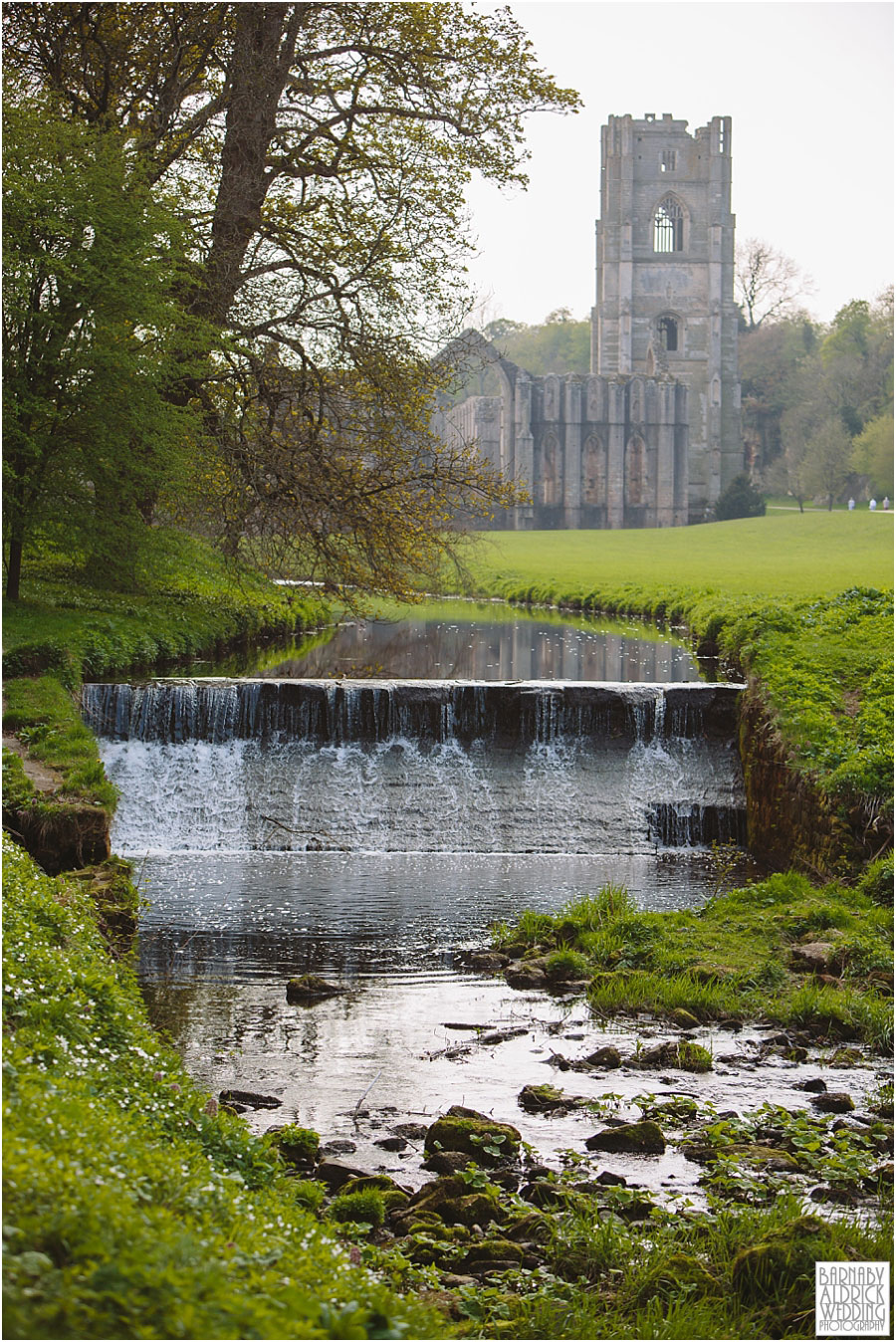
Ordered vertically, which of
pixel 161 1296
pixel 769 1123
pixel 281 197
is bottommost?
pixel 769 1123

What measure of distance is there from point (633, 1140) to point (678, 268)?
82107mm

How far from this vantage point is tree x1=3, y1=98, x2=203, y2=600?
48.2 feet

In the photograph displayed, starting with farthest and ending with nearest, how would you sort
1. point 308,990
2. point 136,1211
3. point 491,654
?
point 491,654, point 308,990, point 136,1211

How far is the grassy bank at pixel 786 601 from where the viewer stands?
11.4m

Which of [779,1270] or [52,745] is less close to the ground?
[52,745]

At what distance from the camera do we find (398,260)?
17.2 m

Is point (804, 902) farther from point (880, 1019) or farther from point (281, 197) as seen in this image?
point (281, 197)

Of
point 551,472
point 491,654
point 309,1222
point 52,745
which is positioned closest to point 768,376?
point 551,472

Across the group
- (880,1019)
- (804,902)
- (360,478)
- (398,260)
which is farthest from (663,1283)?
(398,260)

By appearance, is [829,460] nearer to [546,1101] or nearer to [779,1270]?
[546,1101]

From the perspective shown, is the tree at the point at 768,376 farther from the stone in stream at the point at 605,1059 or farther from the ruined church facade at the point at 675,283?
the stone in stream at the point at 605,1059

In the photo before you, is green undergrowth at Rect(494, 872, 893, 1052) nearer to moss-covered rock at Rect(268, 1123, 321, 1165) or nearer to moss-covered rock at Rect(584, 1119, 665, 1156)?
moss-covered rock at Rect(584, 1119, 665, 1156)

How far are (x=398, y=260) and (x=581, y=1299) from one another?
49.5 feet

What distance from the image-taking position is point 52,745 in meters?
10.8
